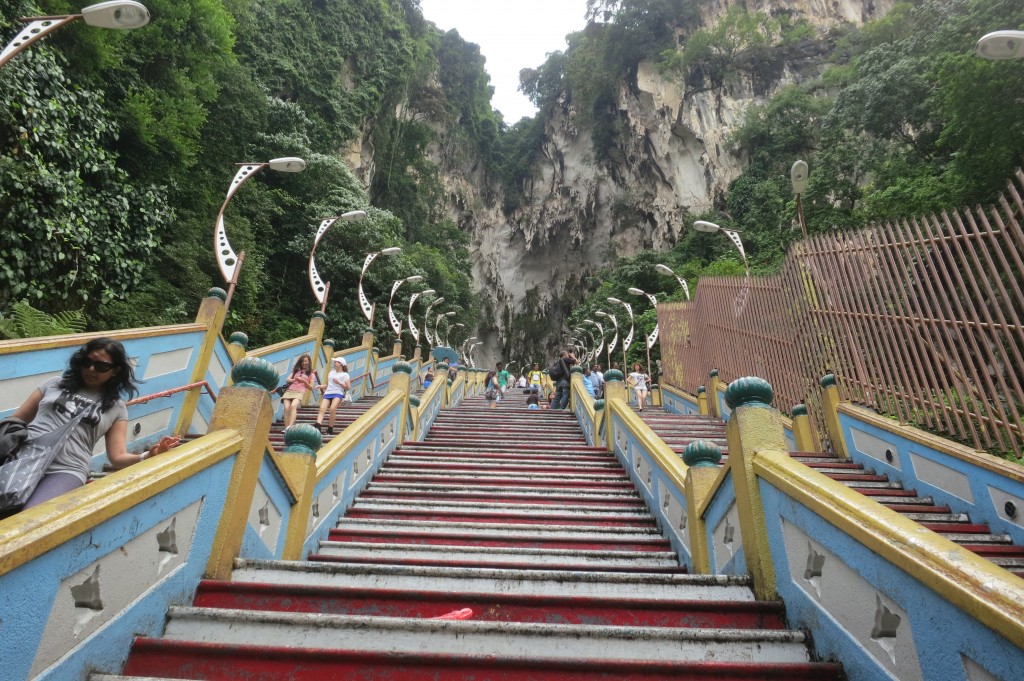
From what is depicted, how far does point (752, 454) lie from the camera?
2.54 meters

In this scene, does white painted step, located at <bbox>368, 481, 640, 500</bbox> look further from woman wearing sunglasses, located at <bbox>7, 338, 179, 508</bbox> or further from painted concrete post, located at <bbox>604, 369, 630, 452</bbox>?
woman wearing sunglasses, located at <bbox>7, 338, 179, 508</bbox>

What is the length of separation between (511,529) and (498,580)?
1.20 meters

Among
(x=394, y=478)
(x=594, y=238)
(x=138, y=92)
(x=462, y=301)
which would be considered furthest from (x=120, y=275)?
(x=594, y=238)

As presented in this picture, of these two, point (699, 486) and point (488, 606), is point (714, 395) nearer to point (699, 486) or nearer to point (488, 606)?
point (699, 486)

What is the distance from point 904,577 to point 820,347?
594 cm

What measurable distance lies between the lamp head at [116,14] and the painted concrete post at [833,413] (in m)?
8.27

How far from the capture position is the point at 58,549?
5.05 ft

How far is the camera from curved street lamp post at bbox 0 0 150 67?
4.52m

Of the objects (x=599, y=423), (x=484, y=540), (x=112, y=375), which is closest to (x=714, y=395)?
(x=599, y=423)

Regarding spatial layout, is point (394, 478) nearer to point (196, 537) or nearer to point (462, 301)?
point (196, 537)

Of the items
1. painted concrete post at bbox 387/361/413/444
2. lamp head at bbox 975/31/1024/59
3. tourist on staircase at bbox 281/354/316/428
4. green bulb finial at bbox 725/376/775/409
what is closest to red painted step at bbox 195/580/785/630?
green bulb finial at bbox 725/376/775/409

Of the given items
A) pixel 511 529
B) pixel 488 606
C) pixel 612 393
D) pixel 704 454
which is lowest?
pixel 488 606

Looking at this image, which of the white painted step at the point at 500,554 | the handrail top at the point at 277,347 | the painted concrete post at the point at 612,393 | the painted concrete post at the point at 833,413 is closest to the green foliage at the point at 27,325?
the handrail top at the point at 277,347

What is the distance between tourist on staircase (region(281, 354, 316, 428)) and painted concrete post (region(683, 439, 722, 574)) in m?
4.99
